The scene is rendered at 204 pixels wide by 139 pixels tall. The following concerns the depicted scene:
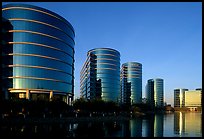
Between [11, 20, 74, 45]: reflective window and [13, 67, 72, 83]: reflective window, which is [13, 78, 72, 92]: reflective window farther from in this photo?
[11, 20, 74, 45]: reflective window

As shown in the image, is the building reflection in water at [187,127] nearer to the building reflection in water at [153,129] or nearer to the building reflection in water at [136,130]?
the building reflection in water at [153,129]

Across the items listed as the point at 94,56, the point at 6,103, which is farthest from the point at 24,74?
the point at 94,56

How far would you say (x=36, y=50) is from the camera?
8644cm

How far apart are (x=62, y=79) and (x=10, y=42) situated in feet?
66.4

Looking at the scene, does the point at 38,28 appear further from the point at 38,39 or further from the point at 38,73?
the point at 38,73

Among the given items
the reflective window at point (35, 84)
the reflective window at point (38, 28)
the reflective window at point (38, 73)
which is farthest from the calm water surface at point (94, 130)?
the reflective window at point (38, 28)

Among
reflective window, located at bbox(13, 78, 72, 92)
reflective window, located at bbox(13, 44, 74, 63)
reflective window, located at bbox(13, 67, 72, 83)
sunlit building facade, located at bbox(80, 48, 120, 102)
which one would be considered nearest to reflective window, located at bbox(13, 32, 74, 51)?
reflective window, located at bbox(13, 44, 74, 63)

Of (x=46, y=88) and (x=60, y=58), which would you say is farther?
(x=60, y=58)

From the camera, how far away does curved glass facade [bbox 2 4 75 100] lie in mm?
83812

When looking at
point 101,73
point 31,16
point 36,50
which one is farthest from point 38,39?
point 101,73

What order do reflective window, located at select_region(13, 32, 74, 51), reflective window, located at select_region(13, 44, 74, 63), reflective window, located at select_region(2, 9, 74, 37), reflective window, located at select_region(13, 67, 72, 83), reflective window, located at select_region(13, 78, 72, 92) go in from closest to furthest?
1. reflective window, located at select_region(13, 78, 72, 92)
2. reflective window, located at select_region(13, 67, 72, 83)
3. reflective window, located at select_region(13, 44, 74, 63)
4. reflective window, located at select_region(2, 9, 74, 37)
5. reflective window, located at select_region(13, 32, 74, 51)

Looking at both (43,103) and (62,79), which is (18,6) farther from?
(43,103)

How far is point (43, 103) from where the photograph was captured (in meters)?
64.7

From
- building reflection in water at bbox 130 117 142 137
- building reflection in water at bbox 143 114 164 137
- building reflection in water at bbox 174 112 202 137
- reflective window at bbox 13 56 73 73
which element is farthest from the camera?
reflective window at bbox 13 56 73 73
